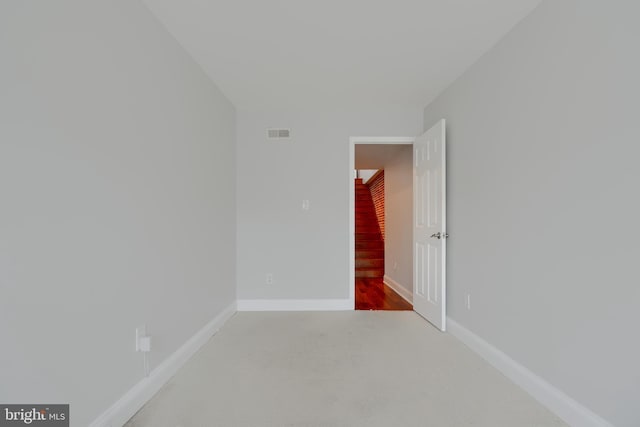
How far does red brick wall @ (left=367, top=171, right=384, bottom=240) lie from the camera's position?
689 cm

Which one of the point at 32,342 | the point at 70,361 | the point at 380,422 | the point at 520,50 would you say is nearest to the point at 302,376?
the point at 380,422

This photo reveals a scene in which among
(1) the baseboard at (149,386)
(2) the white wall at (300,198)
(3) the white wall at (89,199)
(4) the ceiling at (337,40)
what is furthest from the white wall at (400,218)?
(3) the white wall at (89,199)

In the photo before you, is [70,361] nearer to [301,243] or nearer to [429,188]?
[301,243]

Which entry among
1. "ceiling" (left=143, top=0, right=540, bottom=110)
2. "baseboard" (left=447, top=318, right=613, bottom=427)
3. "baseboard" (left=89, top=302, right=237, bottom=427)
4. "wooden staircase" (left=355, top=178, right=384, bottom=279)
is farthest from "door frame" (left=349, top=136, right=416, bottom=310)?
"wooden staircase" (left=355, top=178, right=384, bottom=279)

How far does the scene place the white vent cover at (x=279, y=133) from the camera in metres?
3.59

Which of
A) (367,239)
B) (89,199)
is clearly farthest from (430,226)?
(367,239)

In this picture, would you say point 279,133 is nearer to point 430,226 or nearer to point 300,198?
point 300,198

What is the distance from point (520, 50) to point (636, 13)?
2.39 ft

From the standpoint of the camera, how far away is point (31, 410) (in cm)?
110

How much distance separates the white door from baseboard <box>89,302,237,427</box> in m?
2.25

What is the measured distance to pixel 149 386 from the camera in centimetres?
177

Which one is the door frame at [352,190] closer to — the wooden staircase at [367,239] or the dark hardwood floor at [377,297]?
the dark hardwood floor at [377,297]

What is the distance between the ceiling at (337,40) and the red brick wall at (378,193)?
3.83 metres

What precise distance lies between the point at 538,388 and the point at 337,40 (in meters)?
2.68
